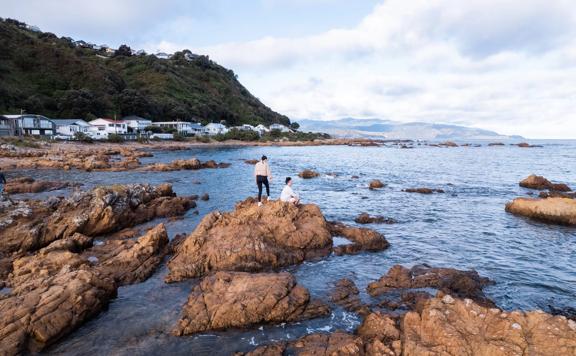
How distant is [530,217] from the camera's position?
2489 cm

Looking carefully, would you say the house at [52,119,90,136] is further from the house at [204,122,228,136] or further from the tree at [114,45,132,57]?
the tree at [114,45,132,57]

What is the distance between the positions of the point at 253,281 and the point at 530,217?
22.2 m

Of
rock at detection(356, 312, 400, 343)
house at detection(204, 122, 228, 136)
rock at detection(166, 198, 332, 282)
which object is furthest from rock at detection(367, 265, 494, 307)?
house at detection(204, 122, 228, 136)

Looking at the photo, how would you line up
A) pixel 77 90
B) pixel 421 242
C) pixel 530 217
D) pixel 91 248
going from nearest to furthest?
pixel 91 248
pixel 421 242
pixel 530 217
pixel 77 90

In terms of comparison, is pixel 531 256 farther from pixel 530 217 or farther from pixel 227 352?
pixel 227 352

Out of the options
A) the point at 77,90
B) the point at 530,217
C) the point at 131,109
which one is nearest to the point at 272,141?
the point at 131,109

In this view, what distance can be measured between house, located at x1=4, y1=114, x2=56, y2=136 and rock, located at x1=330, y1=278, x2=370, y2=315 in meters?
88.4

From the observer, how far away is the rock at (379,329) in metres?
9.22

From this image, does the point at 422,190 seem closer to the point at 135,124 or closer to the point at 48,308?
the point at 48,308

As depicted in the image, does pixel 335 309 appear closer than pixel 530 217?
Yes

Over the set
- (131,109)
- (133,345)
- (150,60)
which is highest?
(150,60)

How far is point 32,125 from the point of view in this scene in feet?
270

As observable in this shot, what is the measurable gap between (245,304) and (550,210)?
22.5 m

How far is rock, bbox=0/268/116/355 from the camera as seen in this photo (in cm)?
959
